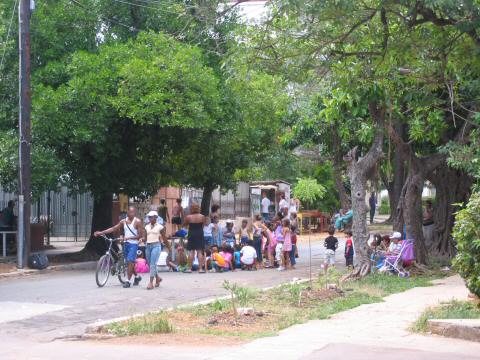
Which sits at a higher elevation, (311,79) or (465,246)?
(311,79)

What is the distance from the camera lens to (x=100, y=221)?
2445 centimetres

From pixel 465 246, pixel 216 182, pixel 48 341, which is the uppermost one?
pixel 216 182

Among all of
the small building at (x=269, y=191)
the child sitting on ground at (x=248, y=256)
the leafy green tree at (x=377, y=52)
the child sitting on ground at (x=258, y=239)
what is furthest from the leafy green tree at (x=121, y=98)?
the small building at (x=269, y=191)

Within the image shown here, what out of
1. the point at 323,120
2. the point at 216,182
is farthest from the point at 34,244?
the point at 323,120

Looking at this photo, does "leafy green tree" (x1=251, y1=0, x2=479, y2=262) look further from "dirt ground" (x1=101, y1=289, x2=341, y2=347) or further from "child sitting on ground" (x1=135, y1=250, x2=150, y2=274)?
"child sitting on ground" (x1=135, y1=250, x2=150, y2=274)

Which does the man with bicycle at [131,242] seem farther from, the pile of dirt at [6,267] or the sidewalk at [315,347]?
the sidewalk at [315,347]

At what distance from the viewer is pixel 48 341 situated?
10820 millimetres

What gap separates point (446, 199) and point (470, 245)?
10483 millimetres

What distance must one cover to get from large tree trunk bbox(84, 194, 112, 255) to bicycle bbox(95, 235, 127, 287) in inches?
268

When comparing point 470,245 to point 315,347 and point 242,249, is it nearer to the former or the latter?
point 315,347

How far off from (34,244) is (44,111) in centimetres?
683

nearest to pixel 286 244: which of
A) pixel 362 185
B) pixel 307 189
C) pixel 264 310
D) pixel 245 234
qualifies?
pixel 245 234

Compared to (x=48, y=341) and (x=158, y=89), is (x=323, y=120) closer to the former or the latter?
(x=158, y=89)

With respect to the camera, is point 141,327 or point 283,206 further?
point 283,206
